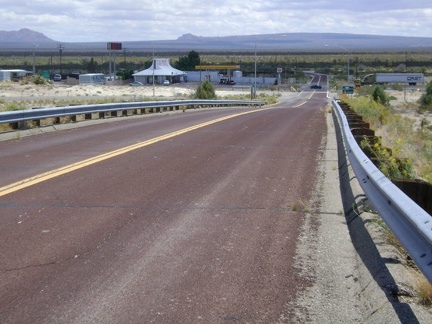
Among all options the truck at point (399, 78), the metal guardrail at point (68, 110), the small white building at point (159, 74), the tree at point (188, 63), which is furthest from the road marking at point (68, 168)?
the tree at point (188, 63)

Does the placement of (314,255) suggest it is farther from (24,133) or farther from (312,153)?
(24,133)

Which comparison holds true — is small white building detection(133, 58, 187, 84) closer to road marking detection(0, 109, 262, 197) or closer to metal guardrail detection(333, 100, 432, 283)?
road marking detection(0, 109, 262, 197)

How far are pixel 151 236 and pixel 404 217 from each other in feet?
10.1

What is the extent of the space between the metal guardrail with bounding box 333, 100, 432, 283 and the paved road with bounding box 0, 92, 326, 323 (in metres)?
1.05

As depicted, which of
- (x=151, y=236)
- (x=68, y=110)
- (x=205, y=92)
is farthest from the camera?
(x=205, y=92)

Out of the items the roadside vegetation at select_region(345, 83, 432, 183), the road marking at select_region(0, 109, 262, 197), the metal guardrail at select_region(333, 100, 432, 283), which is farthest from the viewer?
the road marking at select_region(0, 109, 262, 197)

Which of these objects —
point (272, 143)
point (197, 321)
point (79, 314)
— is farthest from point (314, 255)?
point (272, 143)

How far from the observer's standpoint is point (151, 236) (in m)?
7.77

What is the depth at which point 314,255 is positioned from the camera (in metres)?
7.16

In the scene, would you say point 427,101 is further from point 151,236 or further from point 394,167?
point 151,236

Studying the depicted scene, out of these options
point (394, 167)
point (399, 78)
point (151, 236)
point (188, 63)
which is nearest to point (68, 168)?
point (151, 236)

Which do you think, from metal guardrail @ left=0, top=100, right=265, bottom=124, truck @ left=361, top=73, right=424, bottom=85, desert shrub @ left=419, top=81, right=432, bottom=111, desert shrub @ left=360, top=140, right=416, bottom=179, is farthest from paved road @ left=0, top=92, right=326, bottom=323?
truck @ left=361, top=73, right=424, bottom=85

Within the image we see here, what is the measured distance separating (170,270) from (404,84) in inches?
5361

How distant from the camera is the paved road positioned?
5.63m
